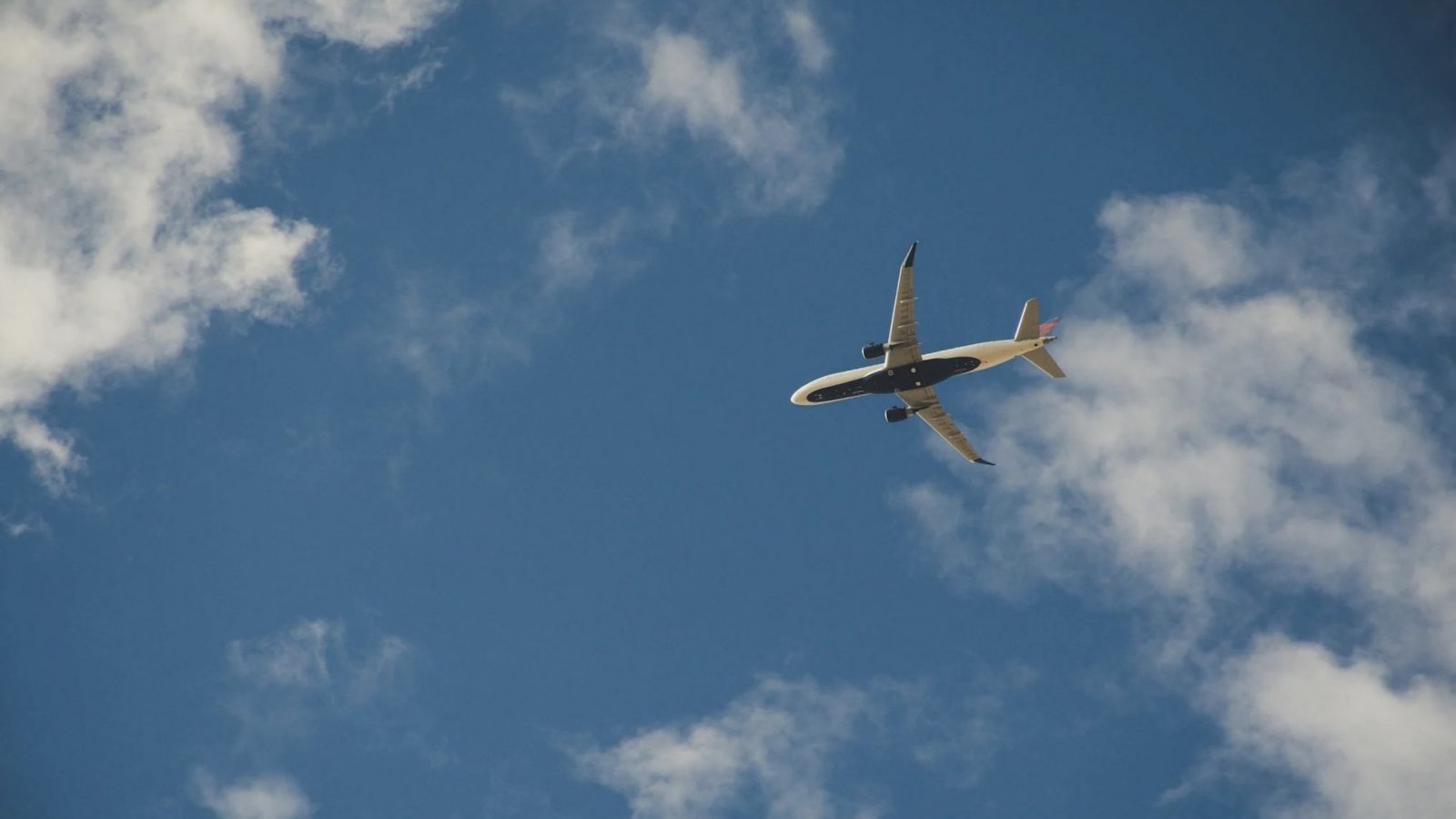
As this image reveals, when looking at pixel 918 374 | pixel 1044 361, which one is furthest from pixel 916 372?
pixel 1044 361

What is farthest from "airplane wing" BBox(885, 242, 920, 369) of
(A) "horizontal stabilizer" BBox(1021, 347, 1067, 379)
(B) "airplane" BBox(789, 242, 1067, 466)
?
(A) "horizontal stabilizer" BBox(1021, 347, 1067, 379)

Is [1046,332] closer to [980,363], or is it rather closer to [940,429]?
[980,363]

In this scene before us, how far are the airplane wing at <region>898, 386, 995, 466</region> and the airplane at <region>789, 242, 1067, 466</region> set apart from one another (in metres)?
0.09

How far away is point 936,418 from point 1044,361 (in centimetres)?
1039

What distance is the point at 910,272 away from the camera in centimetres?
9225

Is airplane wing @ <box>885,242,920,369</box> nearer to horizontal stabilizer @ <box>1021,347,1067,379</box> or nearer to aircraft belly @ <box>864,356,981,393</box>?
aircraft belly @ <box>864,356,981,393</box>

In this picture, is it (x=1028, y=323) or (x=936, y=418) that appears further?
(x=936, y=418)

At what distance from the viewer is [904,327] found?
94.6 meters

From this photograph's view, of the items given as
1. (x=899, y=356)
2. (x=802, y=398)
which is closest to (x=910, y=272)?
(x=899, y=356)

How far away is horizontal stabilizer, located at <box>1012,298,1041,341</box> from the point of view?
3684 inches

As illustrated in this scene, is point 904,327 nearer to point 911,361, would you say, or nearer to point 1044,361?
point 911,361

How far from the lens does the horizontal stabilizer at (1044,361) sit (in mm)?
94625

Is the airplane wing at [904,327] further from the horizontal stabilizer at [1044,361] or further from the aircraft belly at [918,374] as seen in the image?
the horizontal stabilizer at [1044,361]

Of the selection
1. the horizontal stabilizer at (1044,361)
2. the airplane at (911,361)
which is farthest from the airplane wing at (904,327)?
the horizontal stabilizer at (1044,361)
